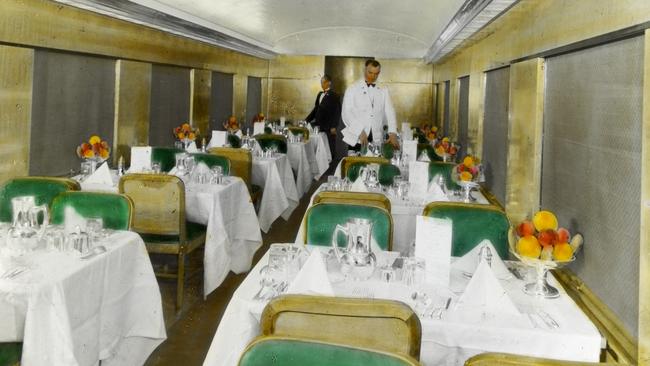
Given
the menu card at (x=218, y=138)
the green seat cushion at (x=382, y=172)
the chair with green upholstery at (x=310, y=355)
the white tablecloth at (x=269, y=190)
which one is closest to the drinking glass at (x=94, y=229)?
the chair with green upholstery at (x=310, y=355)

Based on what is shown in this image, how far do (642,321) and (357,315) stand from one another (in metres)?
0.97

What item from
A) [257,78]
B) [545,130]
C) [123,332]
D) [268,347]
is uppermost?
[257,78]

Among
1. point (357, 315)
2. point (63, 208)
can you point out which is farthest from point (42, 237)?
point (357, 315)

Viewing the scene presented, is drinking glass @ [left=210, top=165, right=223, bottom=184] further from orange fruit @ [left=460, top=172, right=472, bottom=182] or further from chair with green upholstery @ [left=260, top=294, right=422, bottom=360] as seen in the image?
chair with green upholstery @ [left=260, top=294, right=422, bottom=360]

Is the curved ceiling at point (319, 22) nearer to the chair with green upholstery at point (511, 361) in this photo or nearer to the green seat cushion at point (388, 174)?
the green seat cushion at point (388, 174)

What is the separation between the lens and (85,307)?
2.74 metres

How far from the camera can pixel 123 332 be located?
3.26 meters

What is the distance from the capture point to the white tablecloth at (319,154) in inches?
411

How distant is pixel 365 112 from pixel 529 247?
5.53m

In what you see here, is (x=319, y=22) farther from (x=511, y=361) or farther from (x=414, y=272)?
(x=511, y=361)

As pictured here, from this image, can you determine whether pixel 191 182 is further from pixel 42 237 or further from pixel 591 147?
pixel 591 147

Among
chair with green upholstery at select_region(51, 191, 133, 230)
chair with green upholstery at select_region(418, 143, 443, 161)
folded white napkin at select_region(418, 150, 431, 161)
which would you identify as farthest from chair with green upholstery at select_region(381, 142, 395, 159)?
chair with green upholstery at select_region(51, 191, 133, 230)

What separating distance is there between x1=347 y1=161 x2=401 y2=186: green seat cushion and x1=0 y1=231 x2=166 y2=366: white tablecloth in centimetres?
231

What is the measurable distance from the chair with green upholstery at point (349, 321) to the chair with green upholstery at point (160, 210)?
2540 mm
